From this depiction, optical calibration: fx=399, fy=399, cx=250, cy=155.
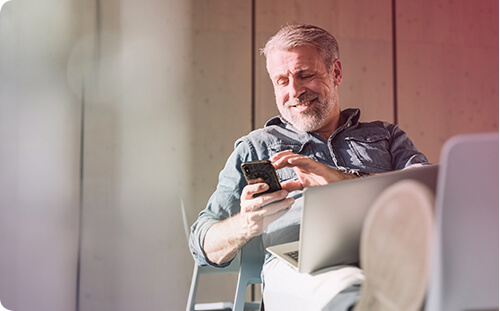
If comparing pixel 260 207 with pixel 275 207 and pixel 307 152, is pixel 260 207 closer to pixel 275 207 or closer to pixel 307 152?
pixel 275 207

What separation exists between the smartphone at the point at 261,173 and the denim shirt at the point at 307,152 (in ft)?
0.56

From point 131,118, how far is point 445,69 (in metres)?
1.70

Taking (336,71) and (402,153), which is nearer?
(402,153)

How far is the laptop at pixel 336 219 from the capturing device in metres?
0.69

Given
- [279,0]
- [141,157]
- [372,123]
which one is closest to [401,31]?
[279,0]

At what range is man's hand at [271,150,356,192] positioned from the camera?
44.4 inches

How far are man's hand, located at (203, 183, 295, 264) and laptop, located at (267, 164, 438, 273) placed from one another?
303 millimetres

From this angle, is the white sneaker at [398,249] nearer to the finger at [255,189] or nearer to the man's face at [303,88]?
the finger at [255,189]

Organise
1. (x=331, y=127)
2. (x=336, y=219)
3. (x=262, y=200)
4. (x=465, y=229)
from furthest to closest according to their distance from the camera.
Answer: (x=331, y=127) → (x=262, y=200) → (x=336, y=219) → (x=465, y=229)

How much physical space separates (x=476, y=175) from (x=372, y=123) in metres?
0.92

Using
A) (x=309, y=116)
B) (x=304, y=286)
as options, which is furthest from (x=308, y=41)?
(x=304, y=286)

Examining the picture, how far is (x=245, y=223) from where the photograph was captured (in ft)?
3.60

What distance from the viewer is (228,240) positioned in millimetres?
1151

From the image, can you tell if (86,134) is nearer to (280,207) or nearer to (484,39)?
(280,207)
